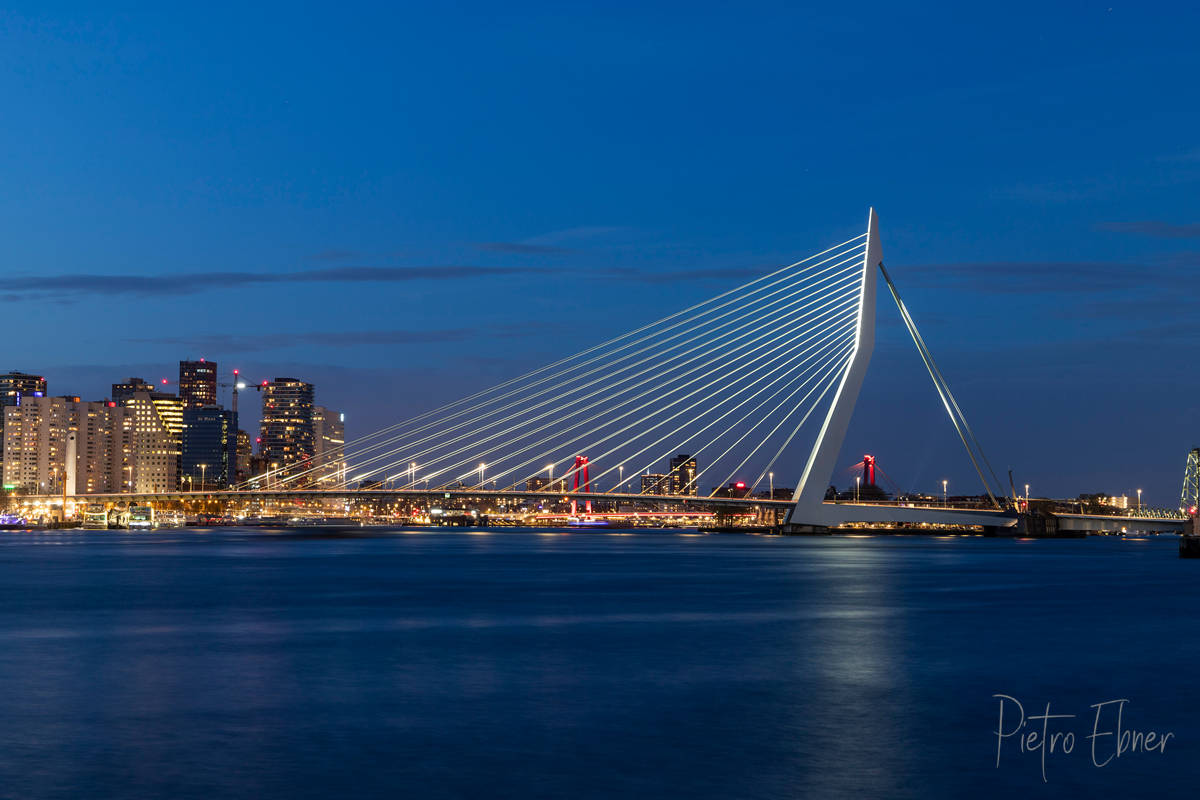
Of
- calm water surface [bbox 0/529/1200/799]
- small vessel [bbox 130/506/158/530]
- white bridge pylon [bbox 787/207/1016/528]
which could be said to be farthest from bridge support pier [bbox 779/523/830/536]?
small vessel [bbox 130/506/158/530]

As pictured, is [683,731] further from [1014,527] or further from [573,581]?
[1014,527]

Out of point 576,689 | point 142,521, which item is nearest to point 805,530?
point 142,521

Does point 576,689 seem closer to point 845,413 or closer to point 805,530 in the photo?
point 845,413

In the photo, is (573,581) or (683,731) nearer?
(683,731)

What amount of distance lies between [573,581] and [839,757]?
32512mm

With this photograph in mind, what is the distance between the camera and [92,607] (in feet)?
113

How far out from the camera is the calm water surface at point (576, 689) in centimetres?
1380

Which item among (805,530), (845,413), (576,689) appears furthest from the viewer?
(805,530)

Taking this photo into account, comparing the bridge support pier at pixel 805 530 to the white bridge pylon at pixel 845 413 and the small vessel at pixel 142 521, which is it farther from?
the small vessel at pixel 142 521

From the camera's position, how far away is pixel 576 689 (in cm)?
1983

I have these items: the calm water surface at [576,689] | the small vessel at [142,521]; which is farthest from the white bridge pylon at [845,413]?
the small vessel at [142,521]

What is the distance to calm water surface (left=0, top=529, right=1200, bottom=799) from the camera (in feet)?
45.3

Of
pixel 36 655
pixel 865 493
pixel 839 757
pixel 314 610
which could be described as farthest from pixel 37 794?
pixel 865 493

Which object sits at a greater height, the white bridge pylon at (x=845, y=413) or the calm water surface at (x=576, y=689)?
the white bridge pylon at (x=845, y=413)
